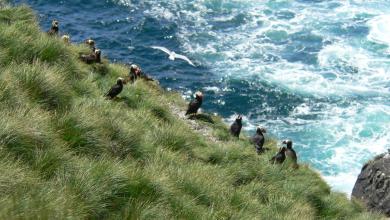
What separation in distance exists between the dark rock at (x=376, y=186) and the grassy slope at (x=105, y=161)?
11.3 feet

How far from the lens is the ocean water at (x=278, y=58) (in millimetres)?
30766

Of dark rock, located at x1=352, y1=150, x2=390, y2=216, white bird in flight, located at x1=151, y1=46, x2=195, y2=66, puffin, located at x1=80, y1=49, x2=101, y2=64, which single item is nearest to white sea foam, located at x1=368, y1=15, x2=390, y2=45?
white bird in flight, located at x1=151, y1=46, x2=195, y2=66

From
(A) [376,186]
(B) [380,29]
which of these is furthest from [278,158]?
(B) [380,29]

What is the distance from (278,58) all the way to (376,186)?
18.7m

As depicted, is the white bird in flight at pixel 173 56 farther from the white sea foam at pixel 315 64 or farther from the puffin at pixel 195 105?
the puffin at pixel 195 105

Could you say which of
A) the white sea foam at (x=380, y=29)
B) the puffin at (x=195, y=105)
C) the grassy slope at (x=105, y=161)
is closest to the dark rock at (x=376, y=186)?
the grassy slope at (x=105, y=161)

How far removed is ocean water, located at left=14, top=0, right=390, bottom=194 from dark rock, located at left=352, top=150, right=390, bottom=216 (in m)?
5.51

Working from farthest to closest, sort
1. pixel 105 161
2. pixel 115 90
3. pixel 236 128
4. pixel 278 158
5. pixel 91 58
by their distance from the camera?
pixel 236 128, pixel 91 58, pixel 278 158, pixel 115 90, pixel 105 161

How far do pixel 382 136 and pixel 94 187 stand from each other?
994 inches

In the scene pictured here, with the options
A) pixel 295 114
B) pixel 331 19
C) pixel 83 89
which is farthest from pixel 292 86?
pixel 83 89

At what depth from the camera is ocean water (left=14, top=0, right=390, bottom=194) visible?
3077 centimetres

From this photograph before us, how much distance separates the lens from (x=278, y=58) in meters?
37.6

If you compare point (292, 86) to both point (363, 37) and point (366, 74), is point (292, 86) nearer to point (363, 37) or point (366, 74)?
point (366, 74)

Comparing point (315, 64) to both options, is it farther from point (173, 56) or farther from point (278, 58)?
point (173, 56)
